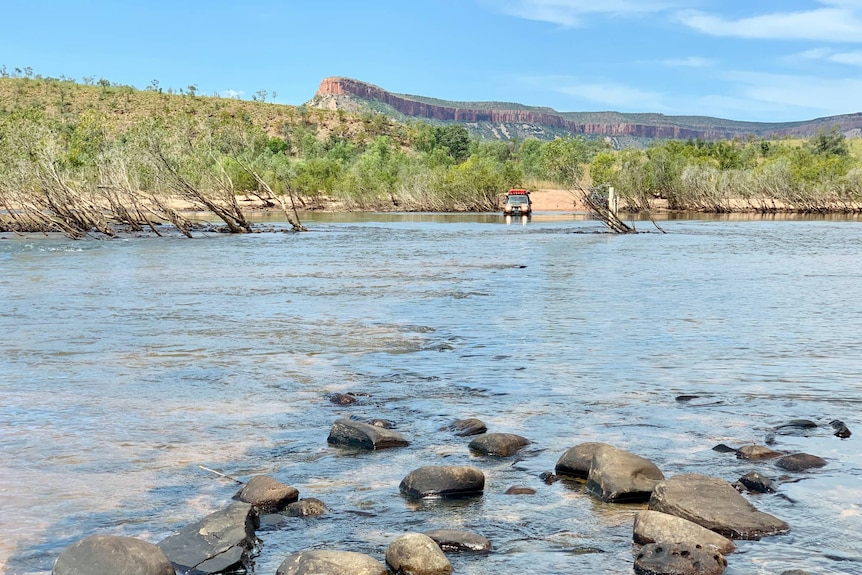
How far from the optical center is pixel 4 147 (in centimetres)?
4616

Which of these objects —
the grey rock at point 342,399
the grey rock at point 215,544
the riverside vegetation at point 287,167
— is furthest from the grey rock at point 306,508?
the riverside vegetation at point 287,167

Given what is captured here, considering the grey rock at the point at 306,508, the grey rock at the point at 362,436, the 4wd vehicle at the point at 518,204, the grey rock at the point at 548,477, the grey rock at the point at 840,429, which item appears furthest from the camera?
the 4wd vehicle at the point at 518,204

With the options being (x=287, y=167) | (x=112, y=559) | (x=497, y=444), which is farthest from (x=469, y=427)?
(x=287, y=167)

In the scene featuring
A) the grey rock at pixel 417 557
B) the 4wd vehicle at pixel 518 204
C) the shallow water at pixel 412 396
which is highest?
the 4wd vehicle at pixel 518 204

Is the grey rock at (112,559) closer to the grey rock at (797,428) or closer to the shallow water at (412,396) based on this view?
the shallow water at (412,396)

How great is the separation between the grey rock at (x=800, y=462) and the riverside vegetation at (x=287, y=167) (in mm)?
36391

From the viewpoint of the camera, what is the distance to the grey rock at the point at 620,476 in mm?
7219

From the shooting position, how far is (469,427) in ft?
30.5

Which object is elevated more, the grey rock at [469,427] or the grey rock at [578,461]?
the grey rock at [578,461]

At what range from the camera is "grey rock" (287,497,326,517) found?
22.7 feet

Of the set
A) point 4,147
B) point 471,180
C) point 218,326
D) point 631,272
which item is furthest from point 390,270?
point 471,180

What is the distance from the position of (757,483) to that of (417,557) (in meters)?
3.10

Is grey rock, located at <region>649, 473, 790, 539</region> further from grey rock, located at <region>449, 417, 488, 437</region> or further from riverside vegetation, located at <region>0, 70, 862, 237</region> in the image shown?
riverside vegetation, located at <region>0, 70, 862, 237</region>

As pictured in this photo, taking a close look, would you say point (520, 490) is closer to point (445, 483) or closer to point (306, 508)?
point (445, 483)
